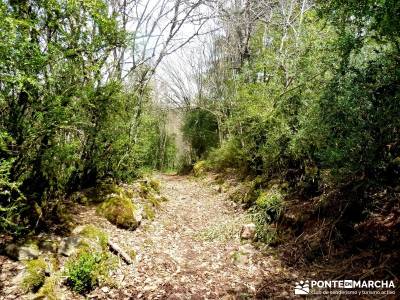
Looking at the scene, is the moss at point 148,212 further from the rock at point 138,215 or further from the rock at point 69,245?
the rock at point 69,245

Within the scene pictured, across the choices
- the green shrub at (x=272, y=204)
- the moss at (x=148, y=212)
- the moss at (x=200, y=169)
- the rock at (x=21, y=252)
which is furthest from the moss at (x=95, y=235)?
the moss at (x=200, y=169)

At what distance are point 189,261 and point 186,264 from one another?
0.46 feet

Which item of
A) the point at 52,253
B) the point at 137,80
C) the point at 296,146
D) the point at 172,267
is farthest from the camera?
the point at 137,80

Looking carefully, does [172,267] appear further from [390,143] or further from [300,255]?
[390,143]

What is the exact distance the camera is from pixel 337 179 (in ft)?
16.5

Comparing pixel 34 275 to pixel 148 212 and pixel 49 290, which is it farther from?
pixel 148 212

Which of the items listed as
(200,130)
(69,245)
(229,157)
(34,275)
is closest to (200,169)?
Result: (229,157)

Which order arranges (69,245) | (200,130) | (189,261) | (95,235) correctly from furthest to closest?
(200,130) < (189,261) < (95,235) < (69,245)

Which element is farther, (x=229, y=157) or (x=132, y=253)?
(x=229, y=157)

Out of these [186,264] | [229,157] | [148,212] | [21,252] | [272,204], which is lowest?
[186,264]

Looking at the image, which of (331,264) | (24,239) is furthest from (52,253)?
(331,264)

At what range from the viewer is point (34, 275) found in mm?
3738

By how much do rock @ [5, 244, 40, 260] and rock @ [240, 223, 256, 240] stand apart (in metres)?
3.94

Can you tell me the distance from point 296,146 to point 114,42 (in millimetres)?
4380
